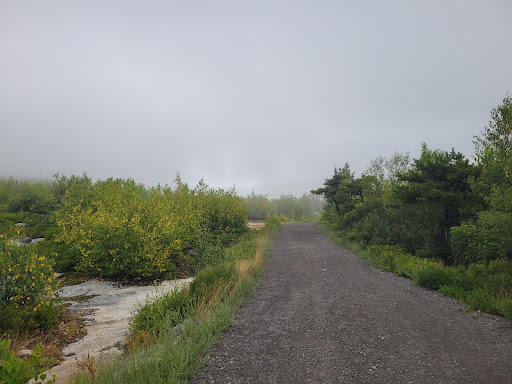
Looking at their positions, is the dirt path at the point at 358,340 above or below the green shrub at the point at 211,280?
below

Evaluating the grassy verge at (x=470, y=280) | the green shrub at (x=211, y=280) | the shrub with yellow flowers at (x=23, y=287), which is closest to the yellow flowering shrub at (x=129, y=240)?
the green shrub at (x=211, y=280)

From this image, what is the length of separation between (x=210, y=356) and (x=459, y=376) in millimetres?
3591

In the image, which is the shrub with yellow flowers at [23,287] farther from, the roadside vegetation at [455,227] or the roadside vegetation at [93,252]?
the roadside vegetation at [455,227]

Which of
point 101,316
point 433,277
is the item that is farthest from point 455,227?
point 101,316

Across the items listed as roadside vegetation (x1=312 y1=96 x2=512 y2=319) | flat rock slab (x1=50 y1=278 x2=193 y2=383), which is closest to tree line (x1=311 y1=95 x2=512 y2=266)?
roadside vegetation (x1=312 y1=96 x2=512 y2=319)

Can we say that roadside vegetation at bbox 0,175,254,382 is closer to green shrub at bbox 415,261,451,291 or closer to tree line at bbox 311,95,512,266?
green shrub at bbox 415,261,451,291

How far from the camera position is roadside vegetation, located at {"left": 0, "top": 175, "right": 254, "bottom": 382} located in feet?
21.5

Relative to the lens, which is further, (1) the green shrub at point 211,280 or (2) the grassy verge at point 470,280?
(1) the green shrub at point 211,280

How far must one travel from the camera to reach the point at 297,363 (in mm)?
4477

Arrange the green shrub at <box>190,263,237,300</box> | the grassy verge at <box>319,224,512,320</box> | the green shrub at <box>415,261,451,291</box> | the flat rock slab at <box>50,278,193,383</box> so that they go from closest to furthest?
the flat rock slab at <box>50,278,193,383</box>, the grassy verge at <box>319,224,512,320</box>, the green shrub at <box>190,263,237,300</box>, the green shrub at <box>415,261,451,291</box>

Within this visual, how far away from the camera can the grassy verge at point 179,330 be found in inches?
151

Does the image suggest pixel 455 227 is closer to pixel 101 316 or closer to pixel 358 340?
pixel 358 340

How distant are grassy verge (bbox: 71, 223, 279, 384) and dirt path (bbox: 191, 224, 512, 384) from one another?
0.27 meters

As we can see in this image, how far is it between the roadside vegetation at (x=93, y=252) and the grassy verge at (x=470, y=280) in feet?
23.1
